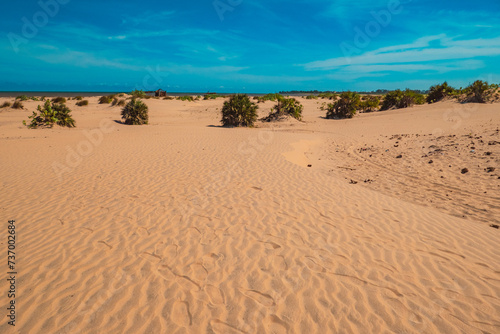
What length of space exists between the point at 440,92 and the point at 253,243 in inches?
1237

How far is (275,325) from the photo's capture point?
296 cm

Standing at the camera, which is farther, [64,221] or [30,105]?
[30,105]

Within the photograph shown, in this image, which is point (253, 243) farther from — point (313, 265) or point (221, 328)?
point (221, 328)

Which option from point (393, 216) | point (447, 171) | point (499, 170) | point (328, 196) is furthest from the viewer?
point (447, 171)

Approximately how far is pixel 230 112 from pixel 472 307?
762 inches

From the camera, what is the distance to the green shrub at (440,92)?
1030 inches

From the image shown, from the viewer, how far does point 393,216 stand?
573 cm

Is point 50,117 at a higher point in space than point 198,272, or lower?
higher

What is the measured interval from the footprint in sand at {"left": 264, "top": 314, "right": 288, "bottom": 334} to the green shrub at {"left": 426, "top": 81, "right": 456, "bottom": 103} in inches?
1237

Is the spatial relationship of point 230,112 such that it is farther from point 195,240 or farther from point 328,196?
point 195,240

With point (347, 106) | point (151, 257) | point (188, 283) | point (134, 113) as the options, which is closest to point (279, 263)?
point (188, 283)

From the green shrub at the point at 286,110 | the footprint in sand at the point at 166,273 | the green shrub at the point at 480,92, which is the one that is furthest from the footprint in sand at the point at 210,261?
the green shrub at the point at 480,92

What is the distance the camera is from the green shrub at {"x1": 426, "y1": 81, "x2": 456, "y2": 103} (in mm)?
26150

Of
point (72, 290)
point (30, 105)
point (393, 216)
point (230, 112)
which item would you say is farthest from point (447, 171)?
point (30, 105)
